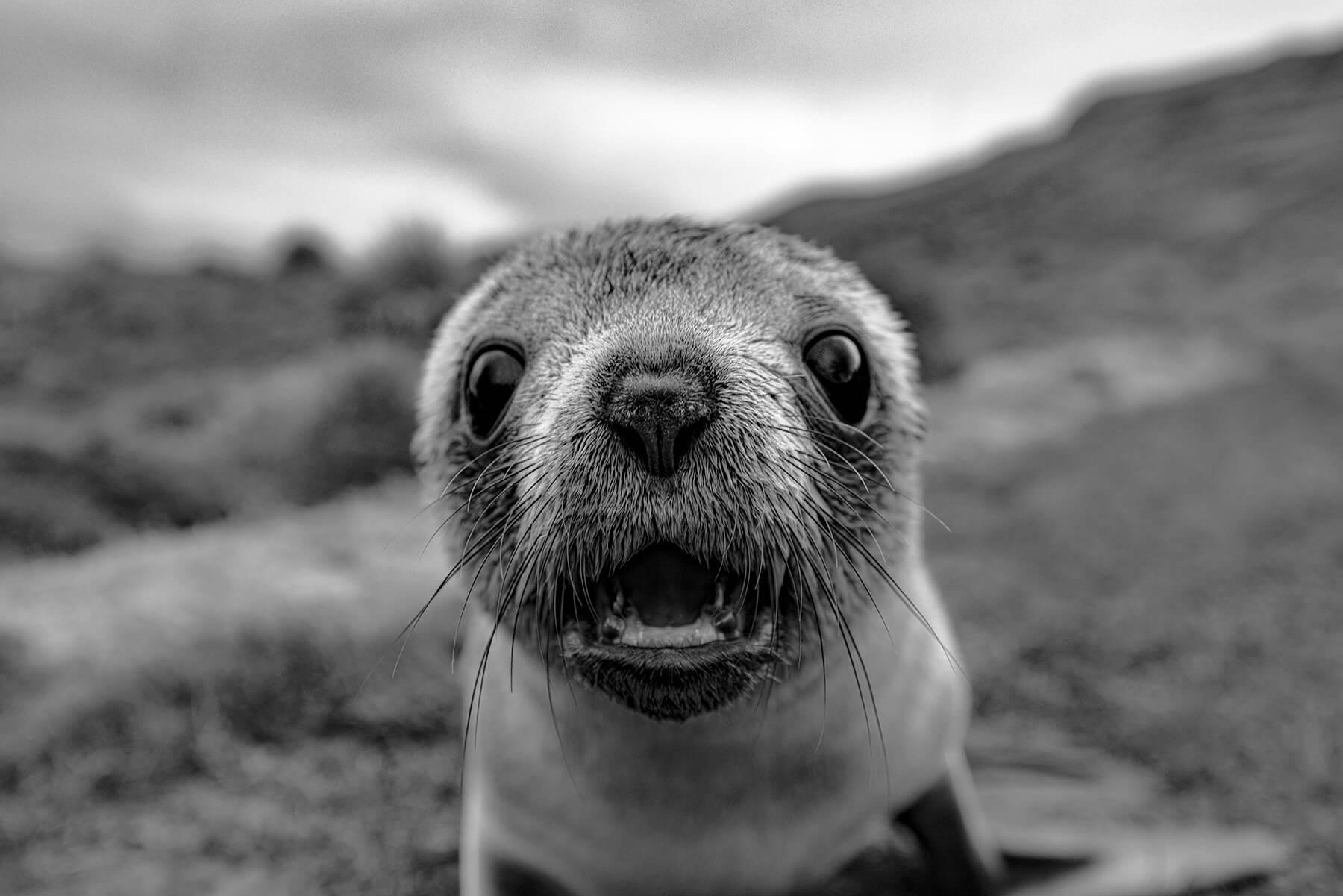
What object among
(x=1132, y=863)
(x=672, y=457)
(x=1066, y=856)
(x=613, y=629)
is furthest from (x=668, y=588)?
(x=1132, y=863)

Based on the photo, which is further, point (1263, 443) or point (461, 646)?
point (1263, 443)

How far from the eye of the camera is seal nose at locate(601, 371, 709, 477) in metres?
1.26

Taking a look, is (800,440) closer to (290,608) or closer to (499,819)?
(499,819)

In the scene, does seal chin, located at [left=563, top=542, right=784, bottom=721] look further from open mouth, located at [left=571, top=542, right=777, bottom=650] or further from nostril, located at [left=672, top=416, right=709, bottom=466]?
nostril, located at [left=672, top=416, right=709, bottom=466]

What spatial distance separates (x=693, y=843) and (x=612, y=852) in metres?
0.20

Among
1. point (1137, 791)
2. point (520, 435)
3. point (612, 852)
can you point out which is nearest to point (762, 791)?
point (612, 852)

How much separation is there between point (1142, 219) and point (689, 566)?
23051 millimetres

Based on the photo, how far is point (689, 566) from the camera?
4.81 ft

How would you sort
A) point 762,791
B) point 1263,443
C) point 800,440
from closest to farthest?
point 800,440 → point 762,791 → point 1263,443

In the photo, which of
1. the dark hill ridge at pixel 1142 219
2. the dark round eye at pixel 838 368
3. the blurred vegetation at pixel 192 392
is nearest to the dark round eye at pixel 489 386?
the dark round eye at pixel 838 368

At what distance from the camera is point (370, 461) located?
29.2 feet

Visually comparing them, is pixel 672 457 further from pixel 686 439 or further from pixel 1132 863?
pixel 1132 863

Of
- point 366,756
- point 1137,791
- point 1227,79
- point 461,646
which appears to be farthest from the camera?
point 1227,79

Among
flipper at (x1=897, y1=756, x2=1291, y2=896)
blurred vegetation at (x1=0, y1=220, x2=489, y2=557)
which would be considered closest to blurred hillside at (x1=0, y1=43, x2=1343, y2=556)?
blurred vegetation at (x1=0, y1=220, x2=489, y2=557)
